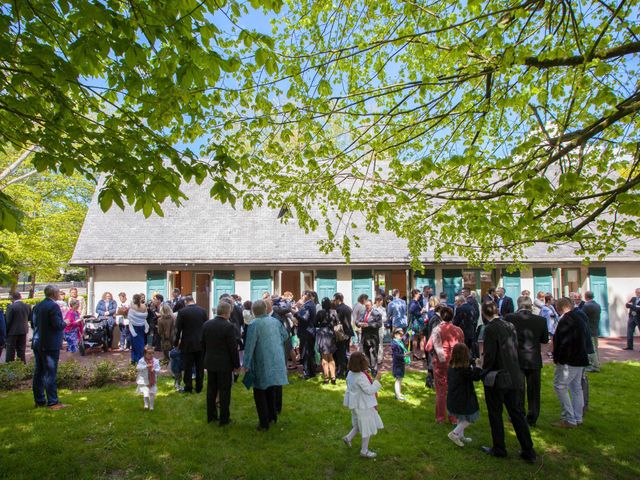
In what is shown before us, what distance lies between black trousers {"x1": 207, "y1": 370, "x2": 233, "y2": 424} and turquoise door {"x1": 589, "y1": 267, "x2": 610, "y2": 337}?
575 inches

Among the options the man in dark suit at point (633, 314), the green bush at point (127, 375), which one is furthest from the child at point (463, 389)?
the man in dark suit at point (633, 314)

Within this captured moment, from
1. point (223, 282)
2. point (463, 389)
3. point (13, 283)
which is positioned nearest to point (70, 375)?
point (13, 283)

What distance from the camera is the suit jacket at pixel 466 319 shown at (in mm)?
8852

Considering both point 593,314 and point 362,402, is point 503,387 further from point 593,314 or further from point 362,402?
point 593,314

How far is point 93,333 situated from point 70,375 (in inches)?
145

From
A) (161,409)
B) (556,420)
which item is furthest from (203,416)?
(556,420)

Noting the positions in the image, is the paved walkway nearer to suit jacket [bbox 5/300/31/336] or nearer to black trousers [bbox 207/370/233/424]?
suit jacket [bbox 5/300/31/336]

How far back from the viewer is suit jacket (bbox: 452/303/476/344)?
29.0 feet

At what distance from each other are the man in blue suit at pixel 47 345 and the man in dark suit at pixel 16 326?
3572 mm

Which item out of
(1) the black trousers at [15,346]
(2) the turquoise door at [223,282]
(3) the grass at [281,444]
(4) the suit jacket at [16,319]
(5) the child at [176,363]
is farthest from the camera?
(2) the turquoise door at [223,282]

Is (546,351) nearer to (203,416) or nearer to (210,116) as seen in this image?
(203,416)

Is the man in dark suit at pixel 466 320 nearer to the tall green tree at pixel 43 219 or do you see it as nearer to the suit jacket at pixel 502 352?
the suit jacket at pixel 502 352

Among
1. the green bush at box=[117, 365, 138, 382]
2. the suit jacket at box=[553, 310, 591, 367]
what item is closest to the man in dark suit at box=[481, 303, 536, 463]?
the suit jacket at box=[553, 310, 591, 367]

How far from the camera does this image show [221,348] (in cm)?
609
